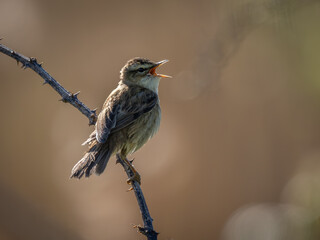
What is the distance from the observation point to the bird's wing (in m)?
3.79

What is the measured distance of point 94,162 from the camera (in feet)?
12.2

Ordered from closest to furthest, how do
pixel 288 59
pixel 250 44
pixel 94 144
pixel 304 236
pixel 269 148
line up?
pixel 304 236
pixel 94 144
pixel 288 59
pixel 250 44
pixel 269 148

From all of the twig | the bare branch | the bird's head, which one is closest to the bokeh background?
the bird's head

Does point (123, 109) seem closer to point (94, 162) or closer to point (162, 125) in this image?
point (94, 162)

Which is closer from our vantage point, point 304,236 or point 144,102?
point 304,236

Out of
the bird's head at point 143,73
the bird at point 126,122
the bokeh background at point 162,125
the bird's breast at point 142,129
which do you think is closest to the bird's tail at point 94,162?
the bird at point 126,122

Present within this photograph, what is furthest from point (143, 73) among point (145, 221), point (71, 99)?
point (145, 221)

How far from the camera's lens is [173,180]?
20.4 feet

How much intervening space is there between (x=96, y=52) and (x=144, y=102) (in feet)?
7.69

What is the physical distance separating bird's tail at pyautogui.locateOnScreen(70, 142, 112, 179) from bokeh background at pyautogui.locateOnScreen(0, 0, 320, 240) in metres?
1.94

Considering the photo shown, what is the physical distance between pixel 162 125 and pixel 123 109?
2.07m

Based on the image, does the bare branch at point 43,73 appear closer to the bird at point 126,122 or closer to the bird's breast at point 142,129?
the bird at point 126,122

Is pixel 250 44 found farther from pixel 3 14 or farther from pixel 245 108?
pixel 3 14

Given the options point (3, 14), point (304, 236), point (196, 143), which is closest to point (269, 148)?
point (196, 143)
